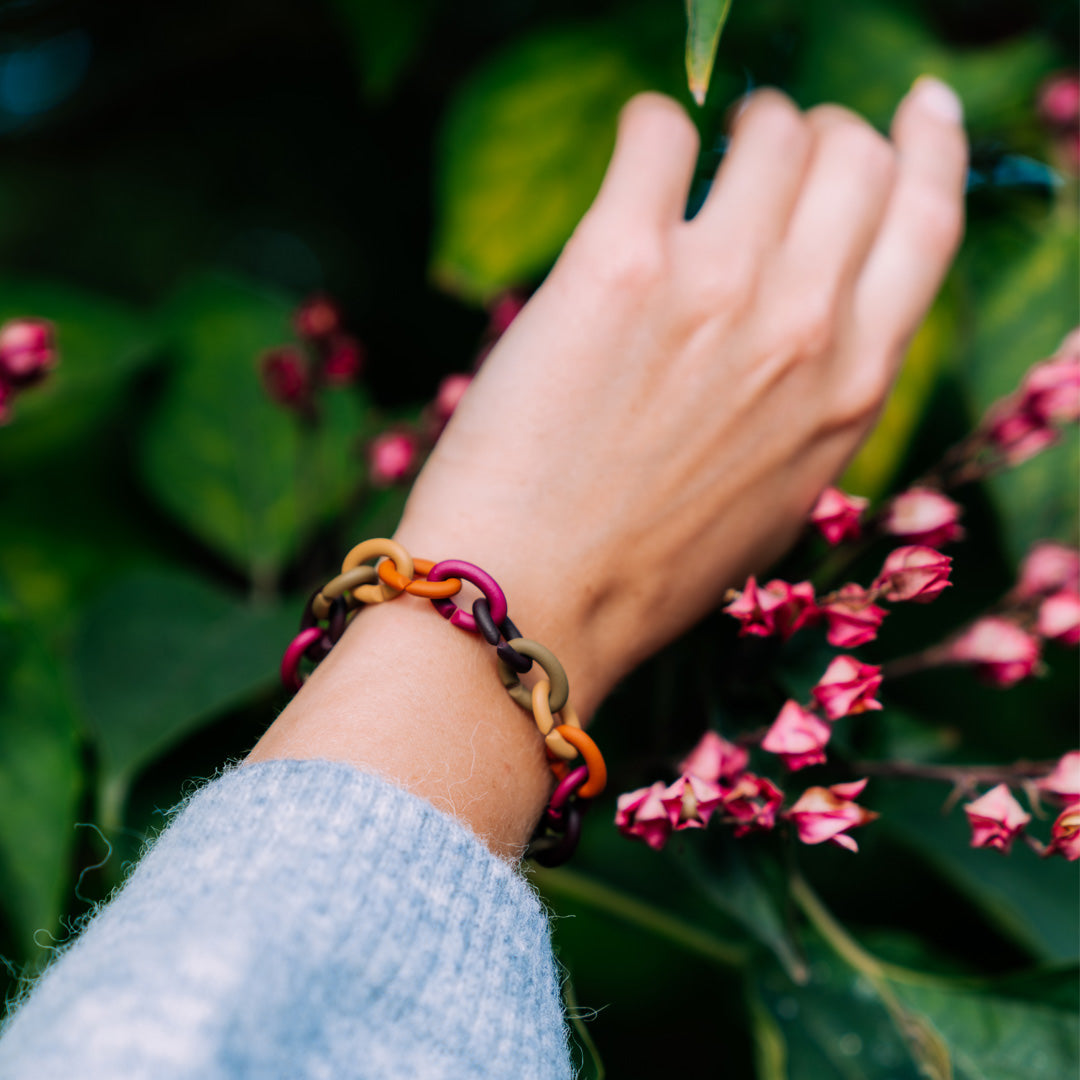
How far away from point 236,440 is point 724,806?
1.99 ft

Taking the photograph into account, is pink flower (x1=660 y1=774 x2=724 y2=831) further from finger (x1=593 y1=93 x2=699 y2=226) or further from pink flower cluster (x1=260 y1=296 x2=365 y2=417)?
pink flower cluster (x1=260 y1=296 x2=365 y2=417)

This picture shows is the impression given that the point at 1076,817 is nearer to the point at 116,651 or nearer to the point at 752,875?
the point at 752,875

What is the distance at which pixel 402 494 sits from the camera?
664mm

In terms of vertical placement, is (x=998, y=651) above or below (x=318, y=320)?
below

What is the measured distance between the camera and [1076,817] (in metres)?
0.39

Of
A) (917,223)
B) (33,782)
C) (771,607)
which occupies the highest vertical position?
(917,223)

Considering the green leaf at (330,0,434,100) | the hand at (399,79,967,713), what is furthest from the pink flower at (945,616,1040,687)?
the green leaf at (330,0,434,100)

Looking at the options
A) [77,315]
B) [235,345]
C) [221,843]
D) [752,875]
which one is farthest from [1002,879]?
[77,315]

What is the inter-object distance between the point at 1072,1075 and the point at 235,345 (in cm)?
82

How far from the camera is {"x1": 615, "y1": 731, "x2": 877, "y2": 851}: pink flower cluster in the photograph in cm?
38

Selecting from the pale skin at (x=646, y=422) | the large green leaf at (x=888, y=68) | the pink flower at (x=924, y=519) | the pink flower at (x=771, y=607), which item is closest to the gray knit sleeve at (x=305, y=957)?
the pale skin at (x=646, y=422)

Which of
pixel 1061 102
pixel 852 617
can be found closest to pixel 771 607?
pixel 852 617

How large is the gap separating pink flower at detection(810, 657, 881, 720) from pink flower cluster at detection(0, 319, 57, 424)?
0.46 meters

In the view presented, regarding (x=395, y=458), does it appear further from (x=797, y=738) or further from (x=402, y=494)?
(x=797, y=738)
